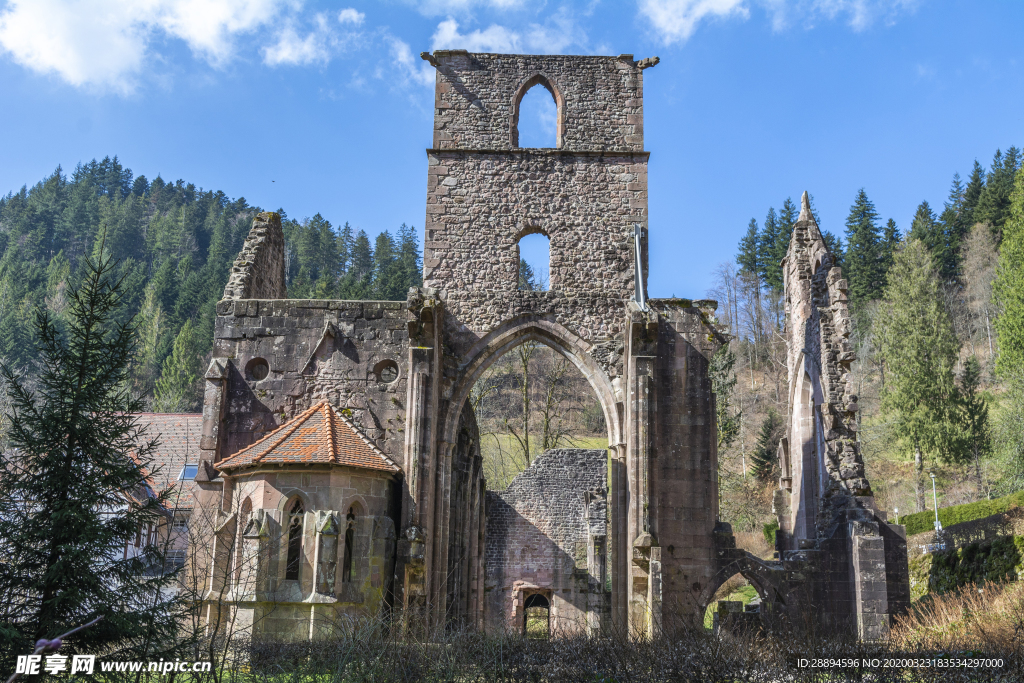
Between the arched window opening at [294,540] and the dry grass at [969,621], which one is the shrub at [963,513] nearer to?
the dry grass at [969,621]

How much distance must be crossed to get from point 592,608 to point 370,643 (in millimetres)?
15638

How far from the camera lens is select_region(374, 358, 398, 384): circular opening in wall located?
17.1 meters

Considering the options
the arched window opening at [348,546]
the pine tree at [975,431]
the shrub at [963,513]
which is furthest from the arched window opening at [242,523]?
the pine tree at [975,431]

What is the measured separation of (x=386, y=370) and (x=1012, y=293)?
96.2 ft

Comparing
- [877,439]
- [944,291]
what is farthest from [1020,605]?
[944,291]

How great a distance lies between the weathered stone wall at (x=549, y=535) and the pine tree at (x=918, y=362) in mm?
13454

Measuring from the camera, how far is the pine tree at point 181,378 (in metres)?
46.9

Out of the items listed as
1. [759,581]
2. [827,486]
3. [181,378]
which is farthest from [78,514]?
[181,378]

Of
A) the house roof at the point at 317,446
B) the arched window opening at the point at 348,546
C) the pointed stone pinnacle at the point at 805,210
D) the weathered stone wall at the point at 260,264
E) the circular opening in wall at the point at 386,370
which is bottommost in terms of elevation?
the arched window opening at the point at 348,546

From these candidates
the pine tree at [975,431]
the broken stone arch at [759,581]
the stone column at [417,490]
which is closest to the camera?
the stone column at [417,490]

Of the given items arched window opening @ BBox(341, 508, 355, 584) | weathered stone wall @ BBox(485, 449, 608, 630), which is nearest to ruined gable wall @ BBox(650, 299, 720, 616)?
arched window opening @ BBox(341, 508, 355, 584)

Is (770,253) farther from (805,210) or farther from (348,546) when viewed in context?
(348,546)

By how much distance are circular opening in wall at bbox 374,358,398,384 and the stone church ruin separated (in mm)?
34

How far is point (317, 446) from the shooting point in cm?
1517
